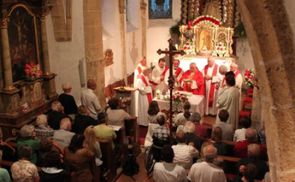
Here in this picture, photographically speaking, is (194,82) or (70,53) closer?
(70,53)

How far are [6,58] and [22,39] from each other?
81 cm

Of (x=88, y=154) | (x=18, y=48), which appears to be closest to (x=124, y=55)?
(x=18, y=48)

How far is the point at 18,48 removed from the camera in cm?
796

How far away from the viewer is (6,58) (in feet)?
24.3

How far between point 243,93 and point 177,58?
7.78ft

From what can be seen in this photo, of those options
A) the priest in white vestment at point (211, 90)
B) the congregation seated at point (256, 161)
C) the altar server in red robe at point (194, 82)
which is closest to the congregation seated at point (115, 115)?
the congregation seated at point (256, 161)

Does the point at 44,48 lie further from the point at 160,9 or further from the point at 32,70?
the point at 160,9

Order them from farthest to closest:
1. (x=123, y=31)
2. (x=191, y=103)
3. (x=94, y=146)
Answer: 1. (x=123, y=31)
2. (x=191, y=103)
3. (x=94, y=146)

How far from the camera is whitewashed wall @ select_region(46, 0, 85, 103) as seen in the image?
9.26 meters

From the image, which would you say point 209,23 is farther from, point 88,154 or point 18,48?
point 88,154

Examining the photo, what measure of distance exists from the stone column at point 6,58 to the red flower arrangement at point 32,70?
59 cm

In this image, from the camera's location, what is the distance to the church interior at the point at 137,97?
89.7 inches

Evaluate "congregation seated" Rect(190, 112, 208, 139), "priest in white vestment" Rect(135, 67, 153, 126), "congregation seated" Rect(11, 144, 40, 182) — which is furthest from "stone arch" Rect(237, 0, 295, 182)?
"priest in white vestment" Rect(135, 67, 153, 126)

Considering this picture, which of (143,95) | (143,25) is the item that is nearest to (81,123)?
(143,95)
